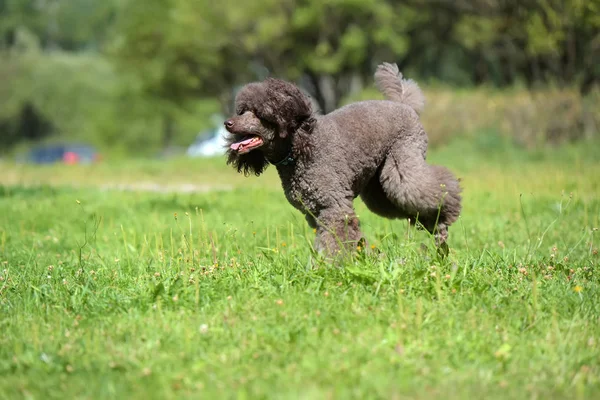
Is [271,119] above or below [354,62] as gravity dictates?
below

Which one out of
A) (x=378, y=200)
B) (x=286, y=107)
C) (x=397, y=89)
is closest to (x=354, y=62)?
(x=397, y=89)

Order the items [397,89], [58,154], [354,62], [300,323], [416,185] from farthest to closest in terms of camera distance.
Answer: [58,154]
[354,62]
[397,89]
[416,185]
[300,323]

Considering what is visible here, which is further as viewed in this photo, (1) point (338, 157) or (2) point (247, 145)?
(1) point (338, 157)

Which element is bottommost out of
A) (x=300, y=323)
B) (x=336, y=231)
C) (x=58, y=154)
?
(x=58, y=154)

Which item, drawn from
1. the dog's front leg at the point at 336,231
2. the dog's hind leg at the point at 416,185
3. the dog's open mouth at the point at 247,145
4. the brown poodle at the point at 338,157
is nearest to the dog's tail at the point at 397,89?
the brown poodle at the point at 338,157

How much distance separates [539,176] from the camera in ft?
42.7

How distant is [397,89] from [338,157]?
1.46 meters

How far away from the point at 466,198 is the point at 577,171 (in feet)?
15.3

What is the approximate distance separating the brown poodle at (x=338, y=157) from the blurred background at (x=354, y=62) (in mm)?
13222

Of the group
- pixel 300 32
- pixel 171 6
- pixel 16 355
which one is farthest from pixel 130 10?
pixel 16 355

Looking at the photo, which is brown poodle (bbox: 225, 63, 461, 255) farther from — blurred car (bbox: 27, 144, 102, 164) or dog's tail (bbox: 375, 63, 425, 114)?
blurred car (bbox: 27, 144, 102, 164)

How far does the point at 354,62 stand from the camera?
30422 mm

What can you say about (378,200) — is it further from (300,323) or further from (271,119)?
(300,323)

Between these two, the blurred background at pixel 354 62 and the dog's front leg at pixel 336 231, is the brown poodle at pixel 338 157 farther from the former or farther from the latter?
the blurred background at pixel 354 62
